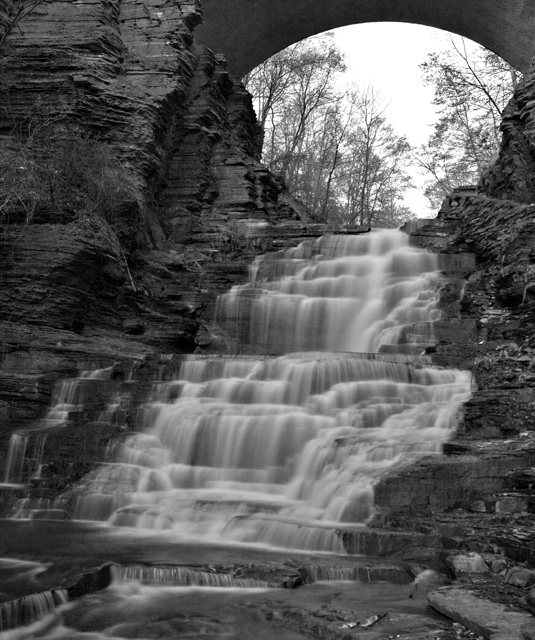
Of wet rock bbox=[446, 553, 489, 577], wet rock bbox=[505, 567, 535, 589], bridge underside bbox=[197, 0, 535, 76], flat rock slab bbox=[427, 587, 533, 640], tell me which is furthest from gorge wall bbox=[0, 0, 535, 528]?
flat rock slab bbox=[427, 587, 533, 640]

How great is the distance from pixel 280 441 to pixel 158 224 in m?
9.06

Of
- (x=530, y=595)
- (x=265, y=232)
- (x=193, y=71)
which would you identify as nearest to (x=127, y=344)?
(x=265, y=232)

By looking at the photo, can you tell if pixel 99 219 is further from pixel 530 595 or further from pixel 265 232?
pixel 530 595

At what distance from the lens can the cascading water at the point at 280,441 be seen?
6852mm

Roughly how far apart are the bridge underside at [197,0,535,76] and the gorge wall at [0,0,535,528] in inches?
66.8

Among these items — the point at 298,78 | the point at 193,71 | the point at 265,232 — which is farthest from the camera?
the point at 298,78

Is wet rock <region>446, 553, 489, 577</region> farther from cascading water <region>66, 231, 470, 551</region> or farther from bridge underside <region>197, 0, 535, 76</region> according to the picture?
bridge underside <region>197, 0, 535, 76</region>

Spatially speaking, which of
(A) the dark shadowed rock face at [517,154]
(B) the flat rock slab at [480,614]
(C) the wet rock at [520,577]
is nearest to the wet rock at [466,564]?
(C) the wet rock at [520,577]

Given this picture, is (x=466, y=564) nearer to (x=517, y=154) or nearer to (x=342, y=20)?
(x=517, y=154)

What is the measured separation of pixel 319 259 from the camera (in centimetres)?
1436

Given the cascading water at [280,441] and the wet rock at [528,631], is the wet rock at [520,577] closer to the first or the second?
the wet rock at [528,631]

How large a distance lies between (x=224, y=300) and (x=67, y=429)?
16.8 ft

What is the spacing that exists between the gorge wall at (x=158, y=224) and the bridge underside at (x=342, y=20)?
170 cm

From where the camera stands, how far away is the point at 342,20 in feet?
Result: 73.4
